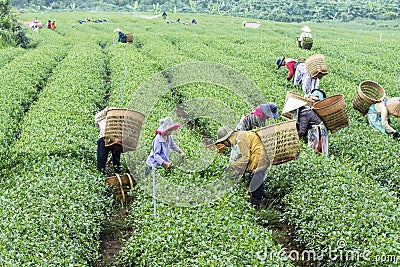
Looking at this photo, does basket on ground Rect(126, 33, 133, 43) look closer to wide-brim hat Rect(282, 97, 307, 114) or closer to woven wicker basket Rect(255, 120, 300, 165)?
wide-brim hat Rect(282, 97, 307, 114)

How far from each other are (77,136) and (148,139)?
2.04 metres

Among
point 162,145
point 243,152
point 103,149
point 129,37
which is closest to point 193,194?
point 243,152

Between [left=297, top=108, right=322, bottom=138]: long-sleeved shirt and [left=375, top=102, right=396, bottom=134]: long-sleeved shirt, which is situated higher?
[left=297, top=108, right=322, bottom=138]: long-sleeved shirt

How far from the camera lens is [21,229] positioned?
692 centimetres

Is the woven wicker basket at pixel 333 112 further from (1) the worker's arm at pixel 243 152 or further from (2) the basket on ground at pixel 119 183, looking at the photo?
Result: (2) the basket on ground at pixel 119 183

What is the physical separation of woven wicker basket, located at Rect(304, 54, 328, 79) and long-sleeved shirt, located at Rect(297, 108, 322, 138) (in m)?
4.08

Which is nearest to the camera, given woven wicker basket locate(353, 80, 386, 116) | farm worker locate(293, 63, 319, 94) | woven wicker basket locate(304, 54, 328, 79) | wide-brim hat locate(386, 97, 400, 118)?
wide-brim hat locate(386, 97, 400, 118)

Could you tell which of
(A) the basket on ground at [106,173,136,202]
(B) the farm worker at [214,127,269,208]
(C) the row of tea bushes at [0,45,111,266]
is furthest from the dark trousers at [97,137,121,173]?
(B) the farm worker at [214,127,269,208]

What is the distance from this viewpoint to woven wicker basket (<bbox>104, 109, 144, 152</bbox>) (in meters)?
9.36

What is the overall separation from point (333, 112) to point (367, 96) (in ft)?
9.90

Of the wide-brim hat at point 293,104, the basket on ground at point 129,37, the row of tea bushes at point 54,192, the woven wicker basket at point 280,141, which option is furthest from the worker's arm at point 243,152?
the basket on ground at point 129,37

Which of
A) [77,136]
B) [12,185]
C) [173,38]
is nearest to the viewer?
[12,185]

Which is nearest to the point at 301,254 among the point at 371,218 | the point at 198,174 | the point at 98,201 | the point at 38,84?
the point at 371,218

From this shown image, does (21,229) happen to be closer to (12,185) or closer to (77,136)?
(12,185)
